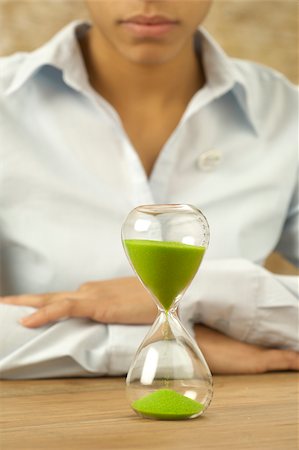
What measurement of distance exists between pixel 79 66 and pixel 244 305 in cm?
45

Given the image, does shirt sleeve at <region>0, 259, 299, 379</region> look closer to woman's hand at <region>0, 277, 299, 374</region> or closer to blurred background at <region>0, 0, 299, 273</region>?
woman's hand at <region>0, 277, 299, 374</region>

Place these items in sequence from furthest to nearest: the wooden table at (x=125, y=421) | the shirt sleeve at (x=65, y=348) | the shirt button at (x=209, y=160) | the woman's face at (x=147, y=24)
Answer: the shirt button at (x=209, y=160) < the woman's face at (x=147, y=24) < the shirt sleeve at (x=65, y=348) < the wooden table at (x=125, y=421)

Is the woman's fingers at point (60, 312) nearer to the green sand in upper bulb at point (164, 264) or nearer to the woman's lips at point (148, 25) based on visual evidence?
the green sand in upper bulb at point (164, 264)

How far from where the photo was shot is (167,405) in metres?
0.65

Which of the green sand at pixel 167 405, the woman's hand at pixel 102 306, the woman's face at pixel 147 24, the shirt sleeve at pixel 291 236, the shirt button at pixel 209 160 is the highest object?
the woman's face at pixel 147 24

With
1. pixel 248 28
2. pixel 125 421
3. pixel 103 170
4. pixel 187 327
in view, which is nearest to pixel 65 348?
pixel 187 327

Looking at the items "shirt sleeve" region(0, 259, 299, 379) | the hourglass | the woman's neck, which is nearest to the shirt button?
the woman's neck

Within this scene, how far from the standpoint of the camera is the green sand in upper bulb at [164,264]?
0.64 meters

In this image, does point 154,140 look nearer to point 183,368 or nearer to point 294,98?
point 294,98

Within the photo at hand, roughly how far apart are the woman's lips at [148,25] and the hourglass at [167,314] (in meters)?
0.53

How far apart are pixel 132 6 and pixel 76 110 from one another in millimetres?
190

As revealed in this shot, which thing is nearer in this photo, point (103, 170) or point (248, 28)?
point (103, 170)

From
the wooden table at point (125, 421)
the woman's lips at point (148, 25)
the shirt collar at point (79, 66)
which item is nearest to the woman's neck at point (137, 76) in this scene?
the shirt collar at point (79, 66)

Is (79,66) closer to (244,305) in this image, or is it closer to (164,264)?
(244,305)
